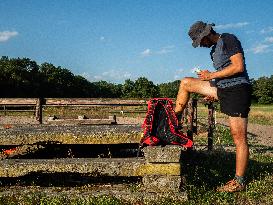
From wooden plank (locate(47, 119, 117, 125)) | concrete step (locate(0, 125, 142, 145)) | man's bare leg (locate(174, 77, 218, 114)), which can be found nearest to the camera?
concrete step (locate(0, 125, 142, 145))

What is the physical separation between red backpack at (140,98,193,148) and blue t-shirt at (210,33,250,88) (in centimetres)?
72

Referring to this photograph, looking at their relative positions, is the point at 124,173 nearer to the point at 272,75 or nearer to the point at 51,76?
the point at 51,76

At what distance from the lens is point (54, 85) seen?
299 ft

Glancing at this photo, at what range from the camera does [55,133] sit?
3.96 m

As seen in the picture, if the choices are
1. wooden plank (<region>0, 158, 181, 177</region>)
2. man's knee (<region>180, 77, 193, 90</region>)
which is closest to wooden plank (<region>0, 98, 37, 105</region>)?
wooden plank (<region>0, 158, 181, 177</region>)

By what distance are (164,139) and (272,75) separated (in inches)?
4922

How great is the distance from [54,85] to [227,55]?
8987 centimetres

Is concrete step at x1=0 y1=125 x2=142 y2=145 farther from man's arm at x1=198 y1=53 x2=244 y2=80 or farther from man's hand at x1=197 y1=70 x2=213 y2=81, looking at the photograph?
man's arm at x1=198 y1=53 x2=244 y2=80

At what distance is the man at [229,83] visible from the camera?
3996 mm

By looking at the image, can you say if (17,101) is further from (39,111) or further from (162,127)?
(162,127)

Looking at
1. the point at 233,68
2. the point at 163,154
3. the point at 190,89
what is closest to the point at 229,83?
the point at 233,68

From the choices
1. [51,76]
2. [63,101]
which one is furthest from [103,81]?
[63,101]

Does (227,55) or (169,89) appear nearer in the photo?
(227,55)

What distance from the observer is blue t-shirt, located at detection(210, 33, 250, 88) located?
4.00 m
